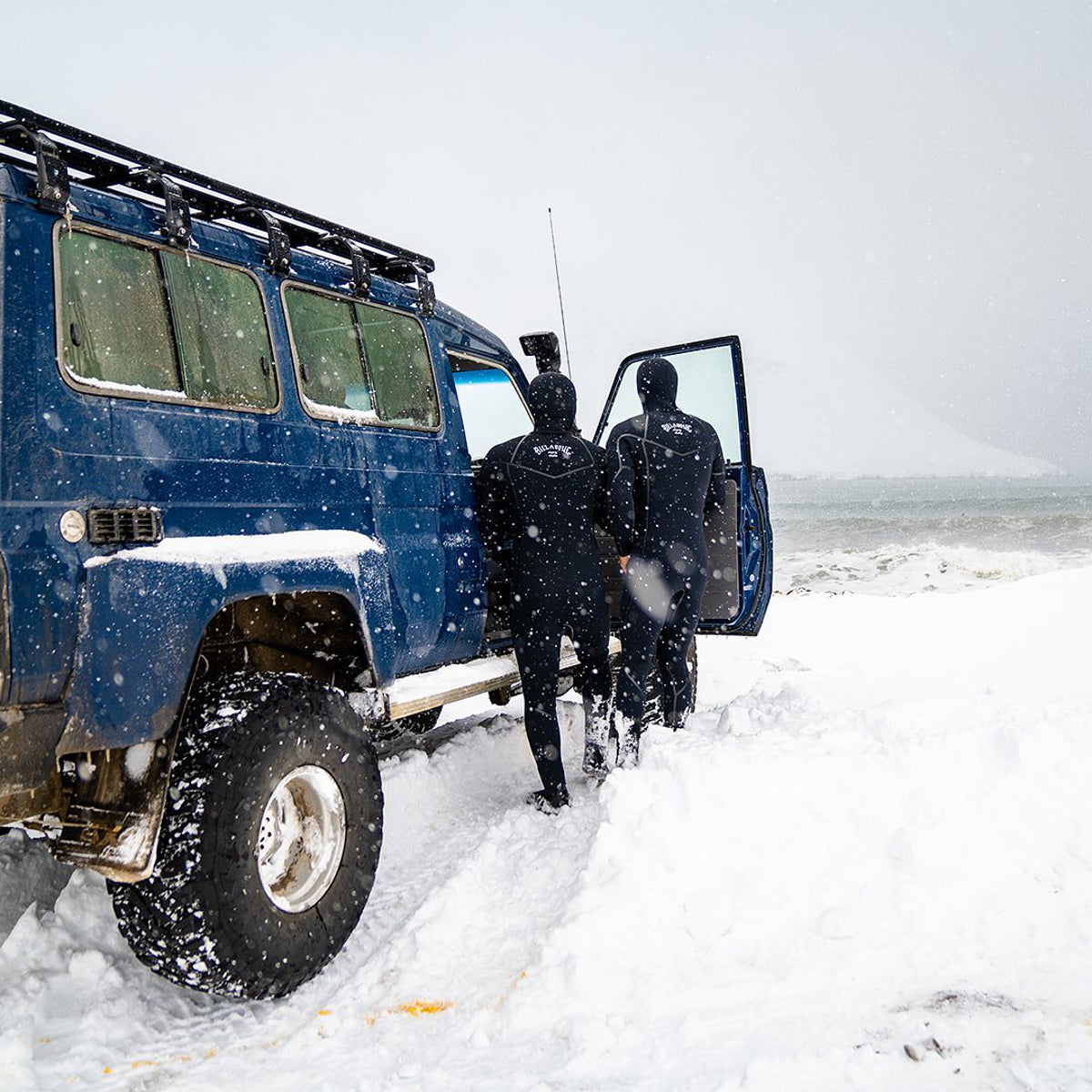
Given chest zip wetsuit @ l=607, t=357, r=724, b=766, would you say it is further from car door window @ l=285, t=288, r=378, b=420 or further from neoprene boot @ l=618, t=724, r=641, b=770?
car door window @ l=285, t=288, r=378, b=420

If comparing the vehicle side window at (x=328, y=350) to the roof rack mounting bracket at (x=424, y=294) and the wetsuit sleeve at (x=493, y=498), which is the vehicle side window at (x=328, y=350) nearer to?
the roof rack mounting bracket at (x=424, y=294)

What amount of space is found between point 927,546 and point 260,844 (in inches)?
1112

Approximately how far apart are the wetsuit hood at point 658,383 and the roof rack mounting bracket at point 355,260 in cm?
160

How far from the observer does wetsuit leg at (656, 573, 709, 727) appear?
16.0 feet

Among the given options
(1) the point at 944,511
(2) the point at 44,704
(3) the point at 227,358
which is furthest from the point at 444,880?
(1) the point at 944,511

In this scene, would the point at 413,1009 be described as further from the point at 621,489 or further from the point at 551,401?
the point at 551,401

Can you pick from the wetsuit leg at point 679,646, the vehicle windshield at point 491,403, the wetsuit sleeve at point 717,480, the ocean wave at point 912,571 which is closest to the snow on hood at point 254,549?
the vehicle windshield at point 491,403

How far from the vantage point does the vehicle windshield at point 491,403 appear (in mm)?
A: 5164

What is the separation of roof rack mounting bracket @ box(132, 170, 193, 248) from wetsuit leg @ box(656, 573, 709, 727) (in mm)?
2942

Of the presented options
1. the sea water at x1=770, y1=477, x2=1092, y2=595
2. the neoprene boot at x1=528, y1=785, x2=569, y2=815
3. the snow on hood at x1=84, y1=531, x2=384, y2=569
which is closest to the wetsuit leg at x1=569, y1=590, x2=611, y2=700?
the neoprene boot at x1=528, y1=785, x2=569, y2=815

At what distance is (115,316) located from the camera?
2803 mm

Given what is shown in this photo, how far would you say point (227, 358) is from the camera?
3189 millimetres

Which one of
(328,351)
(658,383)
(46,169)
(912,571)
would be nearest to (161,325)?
(46,169)

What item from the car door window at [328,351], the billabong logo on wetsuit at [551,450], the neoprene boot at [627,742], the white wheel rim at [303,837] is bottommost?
the neoprene boot at [627,742]
